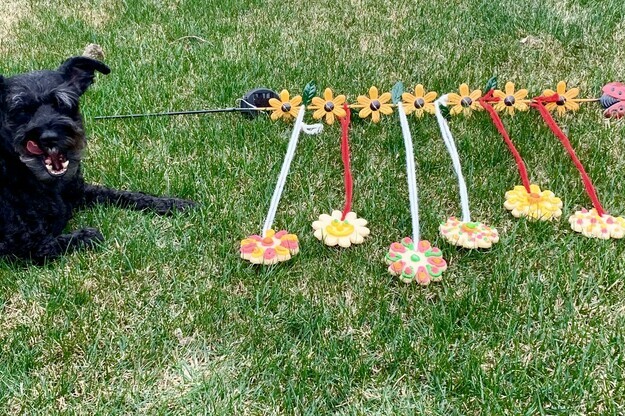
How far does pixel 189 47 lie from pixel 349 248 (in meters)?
3.12

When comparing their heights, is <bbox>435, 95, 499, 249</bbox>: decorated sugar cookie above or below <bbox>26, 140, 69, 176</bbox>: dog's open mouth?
below

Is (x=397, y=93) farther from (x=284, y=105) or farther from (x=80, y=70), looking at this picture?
(x=80, y=70)

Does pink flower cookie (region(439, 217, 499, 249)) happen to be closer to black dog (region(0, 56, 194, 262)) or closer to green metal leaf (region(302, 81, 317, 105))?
green metal leaf (region(302, 81, 317, 105))

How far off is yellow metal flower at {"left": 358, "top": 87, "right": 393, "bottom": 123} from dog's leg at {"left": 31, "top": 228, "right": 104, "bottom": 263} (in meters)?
1.87

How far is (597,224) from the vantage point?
2.93 metres

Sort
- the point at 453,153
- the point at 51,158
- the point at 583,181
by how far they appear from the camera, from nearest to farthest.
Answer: the point at 51,158
the point at 583,181
the point at 453,153

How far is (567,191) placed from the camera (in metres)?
3.29

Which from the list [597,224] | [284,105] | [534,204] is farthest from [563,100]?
[284,105]

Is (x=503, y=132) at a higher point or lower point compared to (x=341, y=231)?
higher

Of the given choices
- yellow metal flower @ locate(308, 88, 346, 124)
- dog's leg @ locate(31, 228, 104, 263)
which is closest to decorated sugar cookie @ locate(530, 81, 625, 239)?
yellow metal flower @ locate(308, 88, 346, 124)

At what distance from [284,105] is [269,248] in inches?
56.3

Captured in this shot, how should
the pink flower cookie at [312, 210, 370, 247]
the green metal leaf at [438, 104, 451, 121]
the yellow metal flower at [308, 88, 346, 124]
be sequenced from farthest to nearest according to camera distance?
1. the green metal leaf at [438, 104, 451, 121]
2. the yellow metal flower at [308, 88, 346, 124]
3. the pink flower cookie at [312, 210, 370, 247]

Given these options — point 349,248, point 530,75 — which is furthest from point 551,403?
point 530,75

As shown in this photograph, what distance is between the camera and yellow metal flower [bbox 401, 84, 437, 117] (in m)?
3.94
